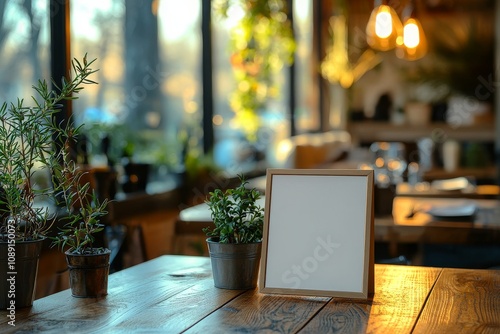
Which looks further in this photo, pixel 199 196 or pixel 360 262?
pixel 199 196

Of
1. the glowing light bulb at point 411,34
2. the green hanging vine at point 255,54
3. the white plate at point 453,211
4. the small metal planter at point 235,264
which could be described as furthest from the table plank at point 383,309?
the green hanging vine at point 255,54

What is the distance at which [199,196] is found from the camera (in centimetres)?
569

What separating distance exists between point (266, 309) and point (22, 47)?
2409 mm

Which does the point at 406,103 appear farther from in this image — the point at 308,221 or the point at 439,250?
the point at 308,221

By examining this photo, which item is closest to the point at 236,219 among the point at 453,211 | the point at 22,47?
the point at 453,211

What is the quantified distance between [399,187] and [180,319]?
12.4ft

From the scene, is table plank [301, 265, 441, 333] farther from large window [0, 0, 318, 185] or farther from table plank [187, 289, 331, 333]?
large window [0, 0, 318, 185]

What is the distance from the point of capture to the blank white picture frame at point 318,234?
1.83 meters

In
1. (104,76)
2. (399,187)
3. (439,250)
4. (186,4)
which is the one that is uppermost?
(186,4)

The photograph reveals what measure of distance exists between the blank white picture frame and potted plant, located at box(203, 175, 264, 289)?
0.15ft

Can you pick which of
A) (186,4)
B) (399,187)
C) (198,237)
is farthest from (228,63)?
(198,237)

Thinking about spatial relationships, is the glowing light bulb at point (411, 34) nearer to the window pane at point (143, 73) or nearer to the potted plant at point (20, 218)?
the window pane at point (143, 73)

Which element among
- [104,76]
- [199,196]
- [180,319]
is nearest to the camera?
[180,319]

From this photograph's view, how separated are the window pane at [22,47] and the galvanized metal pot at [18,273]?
1968mm
